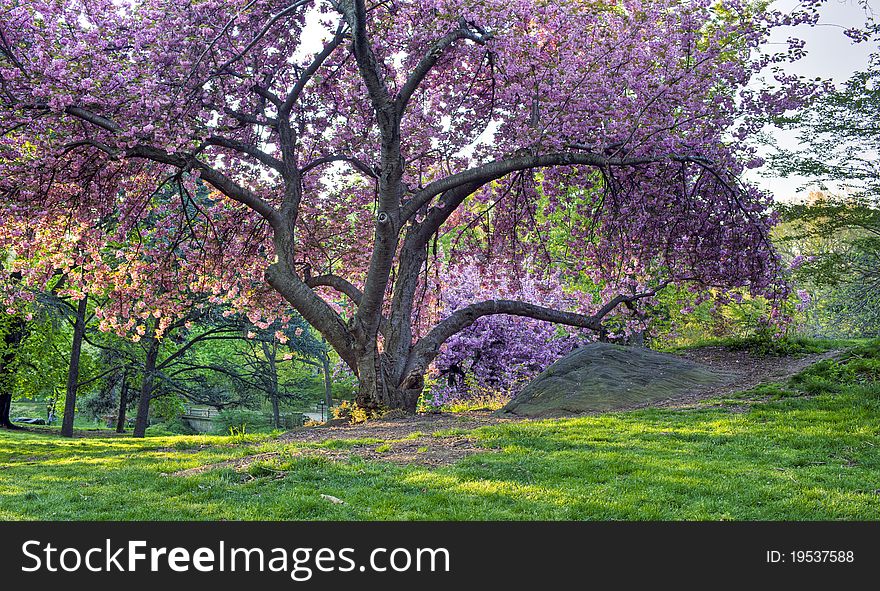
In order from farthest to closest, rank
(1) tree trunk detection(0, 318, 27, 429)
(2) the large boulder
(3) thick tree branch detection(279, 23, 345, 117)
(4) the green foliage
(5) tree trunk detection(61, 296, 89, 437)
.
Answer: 1. (4) the green foliage
2. (5) tree trunk detection(61, 296, 89, 437)
3. (1) tree trunk detection(0, 318, 27, 429)
4. (3) thick tree branch detection(279, 23, 345, 117)
5. (2) the large boulder

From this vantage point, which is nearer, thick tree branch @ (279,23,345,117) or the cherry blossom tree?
the cherry blossom tree

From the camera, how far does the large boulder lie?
11.2 m

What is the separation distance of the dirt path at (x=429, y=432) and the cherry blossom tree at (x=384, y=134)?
1343 mm

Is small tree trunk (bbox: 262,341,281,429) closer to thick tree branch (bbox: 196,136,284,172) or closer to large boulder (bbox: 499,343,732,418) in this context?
thick tree branch (bbox: 196,136,284,172)

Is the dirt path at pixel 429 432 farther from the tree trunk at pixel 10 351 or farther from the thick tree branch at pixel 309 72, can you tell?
the tree trunk at pixel 10 351

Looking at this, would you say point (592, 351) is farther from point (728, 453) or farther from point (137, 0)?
point (137, 0)

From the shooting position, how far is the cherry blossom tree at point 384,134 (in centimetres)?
950

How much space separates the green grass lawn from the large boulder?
1.67 metres

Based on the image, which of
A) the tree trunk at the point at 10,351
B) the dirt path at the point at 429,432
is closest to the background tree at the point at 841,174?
the dirt path at the point at 429,432

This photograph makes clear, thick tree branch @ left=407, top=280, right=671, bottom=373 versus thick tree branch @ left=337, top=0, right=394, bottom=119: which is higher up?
thick tree branch @ left=337, top=0, right=394, bottom=119

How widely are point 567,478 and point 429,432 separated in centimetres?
310

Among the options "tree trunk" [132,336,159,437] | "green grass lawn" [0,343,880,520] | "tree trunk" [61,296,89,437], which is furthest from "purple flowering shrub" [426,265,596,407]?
"tree trunk" [61,296,89,437]

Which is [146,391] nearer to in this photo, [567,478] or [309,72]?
[309,72]

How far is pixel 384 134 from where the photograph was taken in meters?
10.4
